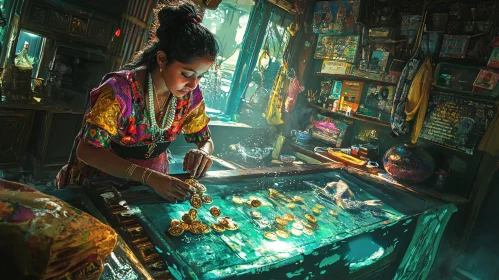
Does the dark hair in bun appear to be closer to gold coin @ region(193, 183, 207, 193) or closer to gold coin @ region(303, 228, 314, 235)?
gold coin @ region(193, 183, 207, 193)

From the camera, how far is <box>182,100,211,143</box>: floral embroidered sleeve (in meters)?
2.44

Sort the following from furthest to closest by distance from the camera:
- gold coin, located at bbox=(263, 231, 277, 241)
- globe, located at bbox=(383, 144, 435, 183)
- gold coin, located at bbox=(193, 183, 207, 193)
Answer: globe, located at bbox=(383, 144, 435, 183) → gold coin, located at bbox=(193, 183, 207, 193) → gold coin, located at bbox=(263, 231, 277, 241)

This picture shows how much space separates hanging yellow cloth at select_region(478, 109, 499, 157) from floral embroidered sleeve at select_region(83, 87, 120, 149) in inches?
195

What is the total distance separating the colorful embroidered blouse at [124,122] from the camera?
166cm

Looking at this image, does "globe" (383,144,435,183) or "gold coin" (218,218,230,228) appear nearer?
"gold coin" (218,218,230,228)

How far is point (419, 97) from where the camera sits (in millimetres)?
4617

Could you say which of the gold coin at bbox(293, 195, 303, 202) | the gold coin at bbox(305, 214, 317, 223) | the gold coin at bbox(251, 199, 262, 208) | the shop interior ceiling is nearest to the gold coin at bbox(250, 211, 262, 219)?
the gold coin at bbox(251, 199, 262, 208)

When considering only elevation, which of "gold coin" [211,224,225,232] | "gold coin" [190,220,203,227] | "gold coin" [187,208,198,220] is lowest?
"gold coin" [211,224,225,232]

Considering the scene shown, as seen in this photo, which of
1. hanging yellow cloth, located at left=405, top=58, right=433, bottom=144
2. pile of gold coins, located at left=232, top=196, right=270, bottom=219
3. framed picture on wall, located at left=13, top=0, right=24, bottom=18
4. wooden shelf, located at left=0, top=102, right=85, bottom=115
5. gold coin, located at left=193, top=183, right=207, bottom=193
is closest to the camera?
gold coin, located at left=193, top=183, right=207, bottom=193

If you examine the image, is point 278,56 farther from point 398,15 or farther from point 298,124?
point 398,15

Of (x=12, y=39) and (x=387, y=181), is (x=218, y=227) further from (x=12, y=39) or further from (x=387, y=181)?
(x=12, y=39)

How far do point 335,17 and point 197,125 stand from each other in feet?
16.6

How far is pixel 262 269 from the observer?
1416mm

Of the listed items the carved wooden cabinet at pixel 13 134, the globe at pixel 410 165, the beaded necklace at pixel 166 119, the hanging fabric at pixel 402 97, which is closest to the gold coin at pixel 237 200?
the beaded necklace at pixel 166 119
